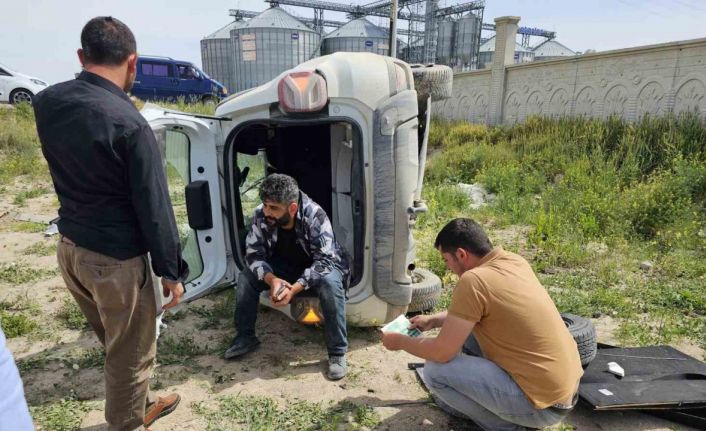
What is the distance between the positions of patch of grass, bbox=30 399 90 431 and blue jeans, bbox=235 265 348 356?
3.55 feet

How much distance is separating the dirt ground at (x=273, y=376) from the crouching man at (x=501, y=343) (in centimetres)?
52

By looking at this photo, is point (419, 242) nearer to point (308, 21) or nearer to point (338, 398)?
point (338, 398)

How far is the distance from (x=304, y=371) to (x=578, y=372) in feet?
5.86

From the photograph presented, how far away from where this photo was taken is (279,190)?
3.05 metres

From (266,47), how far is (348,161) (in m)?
24.2

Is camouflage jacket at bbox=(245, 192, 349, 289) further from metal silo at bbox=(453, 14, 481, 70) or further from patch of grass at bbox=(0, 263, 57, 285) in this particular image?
metal silo at bbox=(453, 14, 481, 70)

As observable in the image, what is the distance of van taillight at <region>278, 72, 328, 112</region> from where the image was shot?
3.14 metres

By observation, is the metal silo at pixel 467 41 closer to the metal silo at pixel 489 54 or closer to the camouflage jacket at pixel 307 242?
the metal silo at pixel 489 54

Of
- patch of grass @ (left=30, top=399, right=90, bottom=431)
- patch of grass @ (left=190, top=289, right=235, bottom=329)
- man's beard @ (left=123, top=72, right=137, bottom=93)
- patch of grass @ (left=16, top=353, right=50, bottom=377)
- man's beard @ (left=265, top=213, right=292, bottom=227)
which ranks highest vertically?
man's beard @ (left=123, top=72, right=137, bottom=93)

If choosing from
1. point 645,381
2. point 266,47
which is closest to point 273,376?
point 645,381

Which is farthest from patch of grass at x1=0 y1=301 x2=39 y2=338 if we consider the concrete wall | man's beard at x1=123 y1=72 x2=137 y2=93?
the concrete wall

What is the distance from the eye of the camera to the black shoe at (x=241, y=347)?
10.9 feet

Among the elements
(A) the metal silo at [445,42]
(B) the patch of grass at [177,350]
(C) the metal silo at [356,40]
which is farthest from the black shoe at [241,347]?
(A) the metal silo at [445,42]

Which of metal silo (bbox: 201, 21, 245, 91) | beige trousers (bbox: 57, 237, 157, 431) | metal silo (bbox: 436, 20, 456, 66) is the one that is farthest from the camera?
metal silo (bbox: 201, 21, 245, 91)
